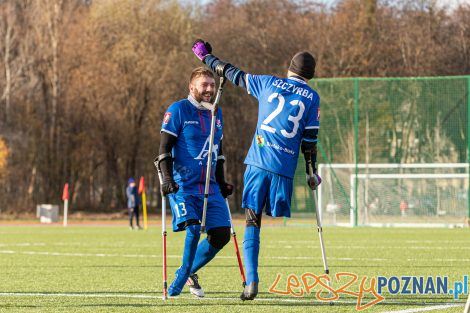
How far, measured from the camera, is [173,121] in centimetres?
987

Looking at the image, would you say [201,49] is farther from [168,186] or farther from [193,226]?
[193,226]

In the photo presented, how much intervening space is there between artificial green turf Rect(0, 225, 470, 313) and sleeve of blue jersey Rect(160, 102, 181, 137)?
1.57 meters

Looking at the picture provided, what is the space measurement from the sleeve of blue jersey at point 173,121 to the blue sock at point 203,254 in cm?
113

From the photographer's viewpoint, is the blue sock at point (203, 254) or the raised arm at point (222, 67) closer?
the raised arm at point (222, 67)

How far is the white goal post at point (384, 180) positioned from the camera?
107 feet

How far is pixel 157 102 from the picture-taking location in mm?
58531

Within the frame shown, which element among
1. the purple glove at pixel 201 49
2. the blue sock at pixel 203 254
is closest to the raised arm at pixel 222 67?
the purple glove at pixel 201 49

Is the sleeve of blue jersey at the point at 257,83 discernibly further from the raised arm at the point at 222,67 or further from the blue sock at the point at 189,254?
the blue sock at the point at 189,254

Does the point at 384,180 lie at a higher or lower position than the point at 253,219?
higher

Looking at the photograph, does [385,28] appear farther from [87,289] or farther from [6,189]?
[87,289]

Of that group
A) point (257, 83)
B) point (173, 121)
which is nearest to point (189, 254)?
point (173, 121)

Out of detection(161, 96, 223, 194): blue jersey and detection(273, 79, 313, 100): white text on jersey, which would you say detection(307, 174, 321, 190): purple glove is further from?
detection(161, 96, 223, 194): blue jersey

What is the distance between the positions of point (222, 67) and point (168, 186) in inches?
46.7

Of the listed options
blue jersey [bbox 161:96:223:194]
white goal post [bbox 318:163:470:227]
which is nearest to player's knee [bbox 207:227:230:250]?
blue jersey [bbox 161:96:223:194]
